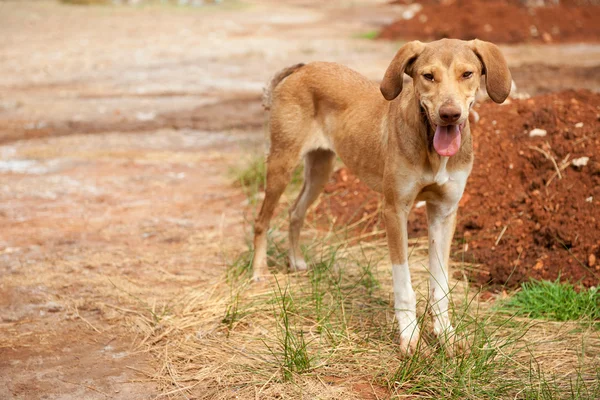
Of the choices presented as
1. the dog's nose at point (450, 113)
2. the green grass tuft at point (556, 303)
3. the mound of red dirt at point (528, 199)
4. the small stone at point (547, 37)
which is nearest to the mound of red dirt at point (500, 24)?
the small stone at point (547, 37)

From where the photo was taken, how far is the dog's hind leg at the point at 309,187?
5.85m

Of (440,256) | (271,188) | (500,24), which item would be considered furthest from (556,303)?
(500,24)

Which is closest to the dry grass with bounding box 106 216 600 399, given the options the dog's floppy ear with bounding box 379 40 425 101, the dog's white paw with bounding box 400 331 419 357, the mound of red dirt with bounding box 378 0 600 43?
the dog's white paw with bounding box 400 331 419 357

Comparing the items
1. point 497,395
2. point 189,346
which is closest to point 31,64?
point 189,346

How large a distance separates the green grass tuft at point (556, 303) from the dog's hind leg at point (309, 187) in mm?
1704

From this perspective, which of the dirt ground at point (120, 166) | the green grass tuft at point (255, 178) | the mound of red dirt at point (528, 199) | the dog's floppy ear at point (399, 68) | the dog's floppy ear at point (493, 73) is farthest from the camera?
the green grass tuft at point (255, 178)

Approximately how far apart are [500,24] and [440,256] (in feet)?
50.1

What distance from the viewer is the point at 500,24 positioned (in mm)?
18453

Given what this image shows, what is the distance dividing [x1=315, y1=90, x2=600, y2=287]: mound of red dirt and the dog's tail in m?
1.37

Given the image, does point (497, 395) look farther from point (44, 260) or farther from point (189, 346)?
point (44, 260)

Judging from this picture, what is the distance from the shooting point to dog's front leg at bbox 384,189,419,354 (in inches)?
173

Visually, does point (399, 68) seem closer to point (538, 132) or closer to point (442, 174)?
point (442, 174)

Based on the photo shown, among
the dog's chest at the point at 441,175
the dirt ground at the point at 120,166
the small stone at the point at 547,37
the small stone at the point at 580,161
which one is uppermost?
the dog's chest at the point at 441,175

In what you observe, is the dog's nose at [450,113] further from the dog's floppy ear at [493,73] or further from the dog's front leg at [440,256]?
the dog's front leg at [440,256]
